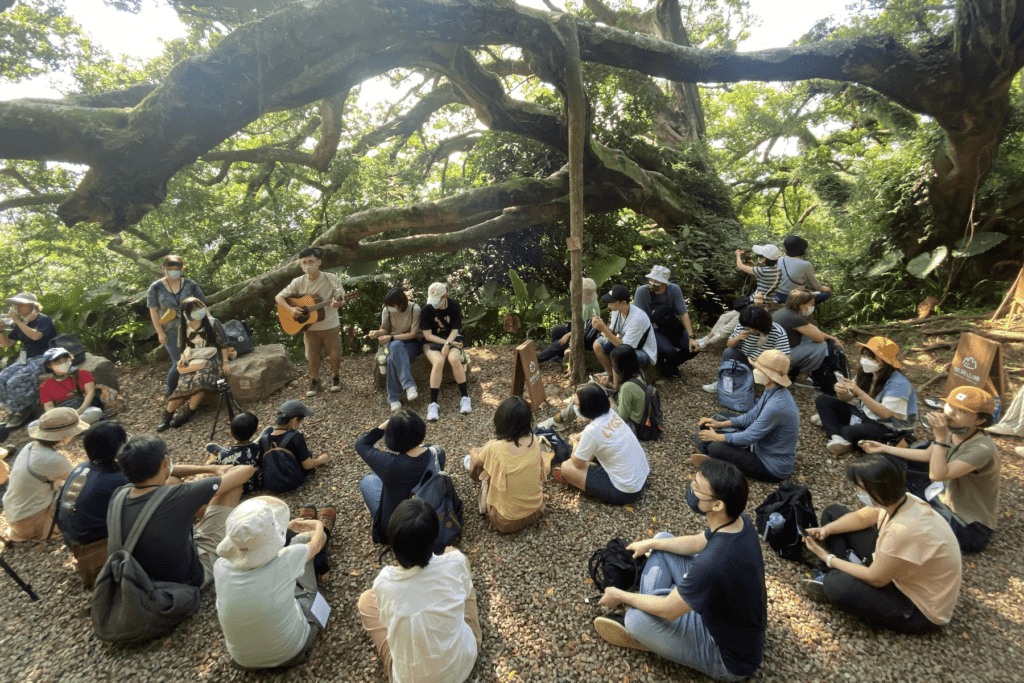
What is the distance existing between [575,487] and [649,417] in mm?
1117

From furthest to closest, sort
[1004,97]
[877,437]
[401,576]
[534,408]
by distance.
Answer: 1. [1004,97]
2. [534,408]
3. [877,437]
4. [401,576]

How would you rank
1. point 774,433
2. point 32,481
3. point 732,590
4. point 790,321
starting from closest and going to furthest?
1. point 732,590
2. point 32,481
3. point 774,433
4. point 790,321

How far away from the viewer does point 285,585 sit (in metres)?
2.28

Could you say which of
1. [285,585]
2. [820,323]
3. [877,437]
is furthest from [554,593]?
[820,323]

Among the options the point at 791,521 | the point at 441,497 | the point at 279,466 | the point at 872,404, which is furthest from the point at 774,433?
the point at 279,466

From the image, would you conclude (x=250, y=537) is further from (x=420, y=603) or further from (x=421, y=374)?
(x=421, y=374)

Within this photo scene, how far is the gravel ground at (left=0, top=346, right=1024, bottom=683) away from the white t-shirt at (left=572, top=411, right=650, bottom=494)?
0.26 m

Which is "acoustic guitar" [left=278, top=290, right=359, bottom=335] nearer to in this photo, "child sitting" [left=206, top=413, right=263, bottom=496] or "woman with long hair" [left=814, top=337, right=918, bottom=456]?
"child sitting" [left=206, top=413, right=263, bottom=496]

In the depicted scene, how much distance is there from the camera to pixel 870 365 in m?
3.88

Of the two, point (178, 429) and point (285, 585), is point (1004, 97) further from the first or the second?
point (178, 429)

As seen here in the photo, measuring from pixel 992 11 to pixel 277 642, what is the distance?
407 inches

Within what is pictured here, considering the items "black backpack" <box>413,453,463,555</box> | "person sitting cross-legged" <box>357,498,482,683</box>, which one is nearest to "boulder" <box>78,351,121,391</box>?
"black backpack" <box>413,453,463,555</box>

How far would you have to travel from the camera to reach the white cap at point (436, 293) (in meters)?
5.51

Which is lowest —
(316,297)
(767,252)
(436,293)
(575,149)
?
(767,252)
